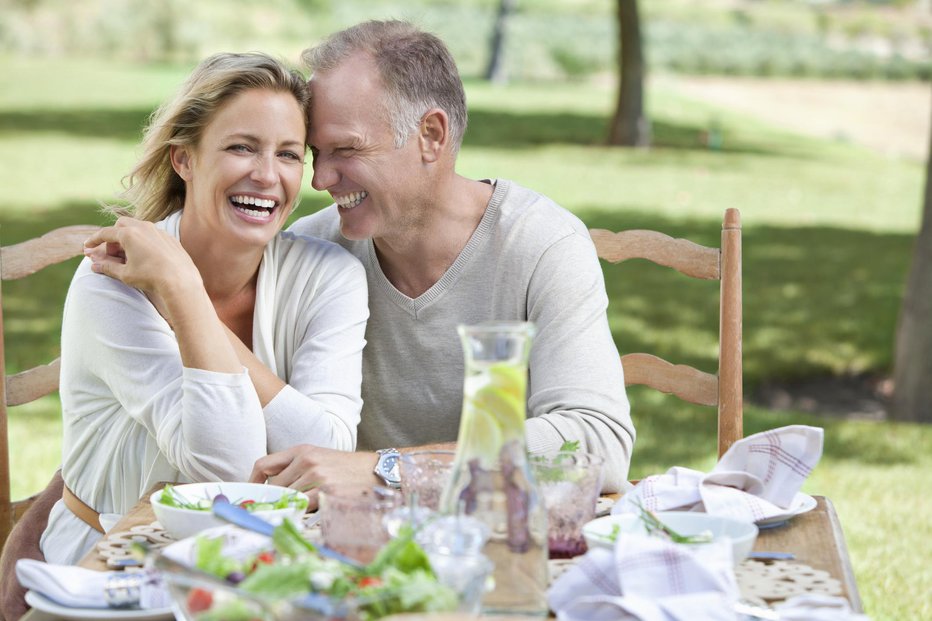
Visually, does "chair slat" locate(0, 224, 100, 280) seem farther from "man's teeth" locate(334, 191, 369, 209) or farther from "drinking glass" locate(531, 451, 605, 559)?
"drinking glass" locate(531, 451, 605, 559)

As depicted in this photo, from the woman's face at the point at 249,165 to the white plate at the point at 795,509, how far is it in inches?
49.8

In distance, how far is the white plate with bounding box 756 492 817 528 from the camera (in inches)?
77.7

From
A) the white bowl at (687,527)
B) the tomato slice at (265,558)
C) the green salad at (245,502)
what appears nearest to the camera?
the tomato slice at (265,558)

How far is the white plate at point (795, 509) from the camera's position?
1.97 m

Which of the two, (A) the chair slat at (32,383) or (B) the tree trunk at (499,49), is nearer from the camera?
(A) the chair slat at (32,383)

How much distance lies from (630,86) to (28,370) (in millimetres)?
14454

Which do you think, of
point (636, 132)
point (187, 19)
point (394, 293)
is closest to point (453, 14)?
point (187, 19)

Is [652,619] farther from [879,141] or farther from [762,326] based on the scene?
[879,141]

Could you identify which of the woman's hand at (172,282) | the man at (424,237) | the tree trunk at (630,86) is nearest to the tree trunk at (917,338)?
the man at (424,237)

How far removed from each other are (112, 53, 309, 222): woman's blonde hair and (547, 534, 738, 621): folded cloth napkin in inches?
56.6

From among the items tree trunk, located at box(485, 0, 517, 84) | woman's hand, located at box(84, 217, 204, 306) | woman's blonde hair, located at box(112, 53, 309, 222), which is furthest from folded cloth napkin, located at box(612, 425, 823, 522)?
tree trunk, located at box(485, 0, 517, 84)

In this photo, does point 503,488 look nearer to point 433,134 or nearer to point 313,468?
point 313,468

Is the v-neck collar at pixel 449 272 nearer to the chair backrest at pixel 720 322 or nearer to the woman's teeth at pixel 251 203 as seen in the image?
the chair backrest at pixel 720 322

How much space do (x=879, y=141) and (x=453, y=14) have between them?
40.2 ft
